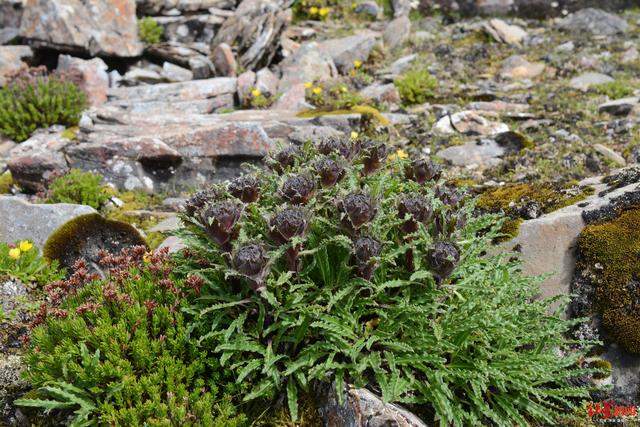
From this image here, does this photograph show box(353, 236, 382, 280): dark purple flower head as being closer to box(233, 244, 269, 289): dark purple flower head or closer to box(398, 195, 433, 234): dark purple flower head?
box(398, 195, 433, 234): dark purple flower head

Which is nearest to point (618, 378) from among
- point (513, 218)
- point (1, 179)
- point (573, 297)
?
point (573, 297)

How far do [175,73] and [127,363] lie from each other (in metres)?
9.17

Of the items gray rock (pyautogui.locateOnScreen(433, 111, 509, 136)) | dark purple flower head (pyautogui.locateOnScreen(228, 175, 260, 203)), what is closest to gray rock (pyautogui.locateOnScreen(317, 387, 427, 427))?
dark purple flower head (pyautogui.locateOnScreen(228, 175, 260, 203))

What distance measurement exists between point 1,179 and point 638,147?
856 cm

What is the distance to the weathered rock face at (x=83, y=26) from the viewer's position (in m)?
10.7

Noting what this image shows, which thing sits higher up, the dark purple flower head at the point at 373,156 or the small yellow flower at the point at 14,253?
the dark purple flower head at the point at 373,156

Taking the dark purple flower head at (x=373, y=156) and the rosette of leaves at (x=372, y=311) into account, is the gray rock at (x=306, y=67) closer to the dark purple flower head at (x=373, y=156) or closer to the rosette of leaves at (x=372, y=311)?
the dark purple flower head at (x=373, y=156)

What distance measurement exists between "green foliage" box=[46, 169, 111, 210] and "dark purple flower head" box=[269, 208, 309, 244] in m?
3.97

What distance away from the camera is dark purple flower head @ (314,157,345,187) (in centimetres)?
415

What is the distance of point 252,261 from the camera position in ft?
11.0

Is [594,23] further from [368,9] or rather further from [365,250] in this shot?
[365,250]

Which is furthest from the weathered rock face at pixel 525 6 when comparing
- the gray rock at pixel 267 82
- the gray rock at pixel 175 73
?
the gray rock at pixel 175 73

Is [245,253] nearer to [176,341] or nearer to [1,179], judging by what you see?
[176,341]

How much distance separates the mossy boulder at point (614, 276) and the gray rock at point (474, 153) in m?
2.75
